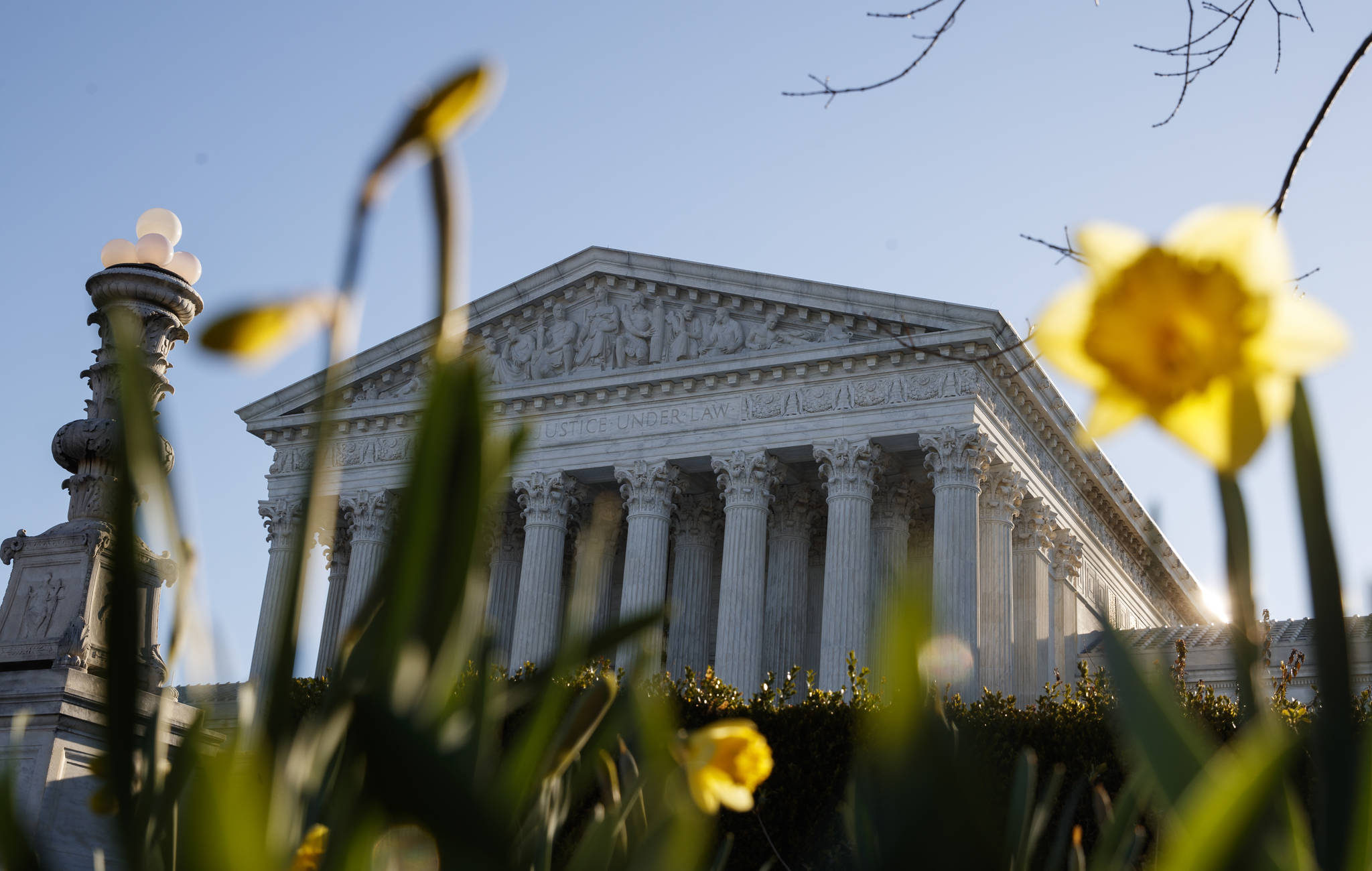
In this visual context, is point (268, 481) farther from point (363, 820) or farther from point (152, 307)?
point (363, 820)

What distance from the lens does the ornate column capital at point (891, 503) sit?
31.7 metres

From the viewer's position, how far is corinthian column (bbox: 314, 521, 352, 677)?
3406cm

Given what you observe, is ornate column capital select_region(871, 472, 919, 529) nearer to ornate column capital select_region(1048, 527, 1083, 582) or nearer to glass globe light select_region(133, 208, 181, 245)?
ornate column capital select_region(1048, 527, 1083, 582)

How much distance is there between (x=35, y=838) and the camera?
1.31 metres

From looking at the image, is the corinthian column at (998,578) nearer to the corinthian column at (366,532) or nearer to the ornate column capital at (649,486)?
the ornate column capital at (649,486)

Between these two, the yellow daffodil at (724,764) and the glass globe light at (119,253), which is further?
the glass globe light at (119,253)

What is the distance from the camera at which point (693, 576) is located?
33.1m

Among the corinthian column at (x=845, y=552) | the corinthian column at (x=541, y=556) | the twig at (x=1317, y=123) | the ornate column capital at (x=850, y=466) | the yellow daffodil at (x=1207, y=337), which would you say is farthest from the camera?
the corinthian column at (x=541, y=556)

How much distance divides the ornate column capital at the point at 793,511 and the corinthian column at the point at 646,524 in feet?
9.30

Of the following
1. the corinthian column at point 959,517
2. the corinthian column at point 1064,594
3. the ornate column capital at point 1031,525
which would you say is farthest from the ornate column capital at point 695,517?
the corinthian column at point 1064,594

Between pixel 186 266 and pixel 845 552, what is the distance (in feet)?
63.6

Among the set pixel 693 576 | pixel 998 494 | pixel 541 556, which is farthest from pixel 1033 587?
pixel 541 556

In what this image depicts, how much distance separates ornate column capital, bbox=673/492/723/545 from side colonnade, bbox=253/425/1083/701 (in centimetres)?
4

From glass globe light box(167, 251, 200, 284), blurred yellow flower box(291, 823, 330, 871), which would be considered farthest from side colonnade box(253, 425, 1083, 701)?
blurred yellow flower box(291, 823, 330, 871)
